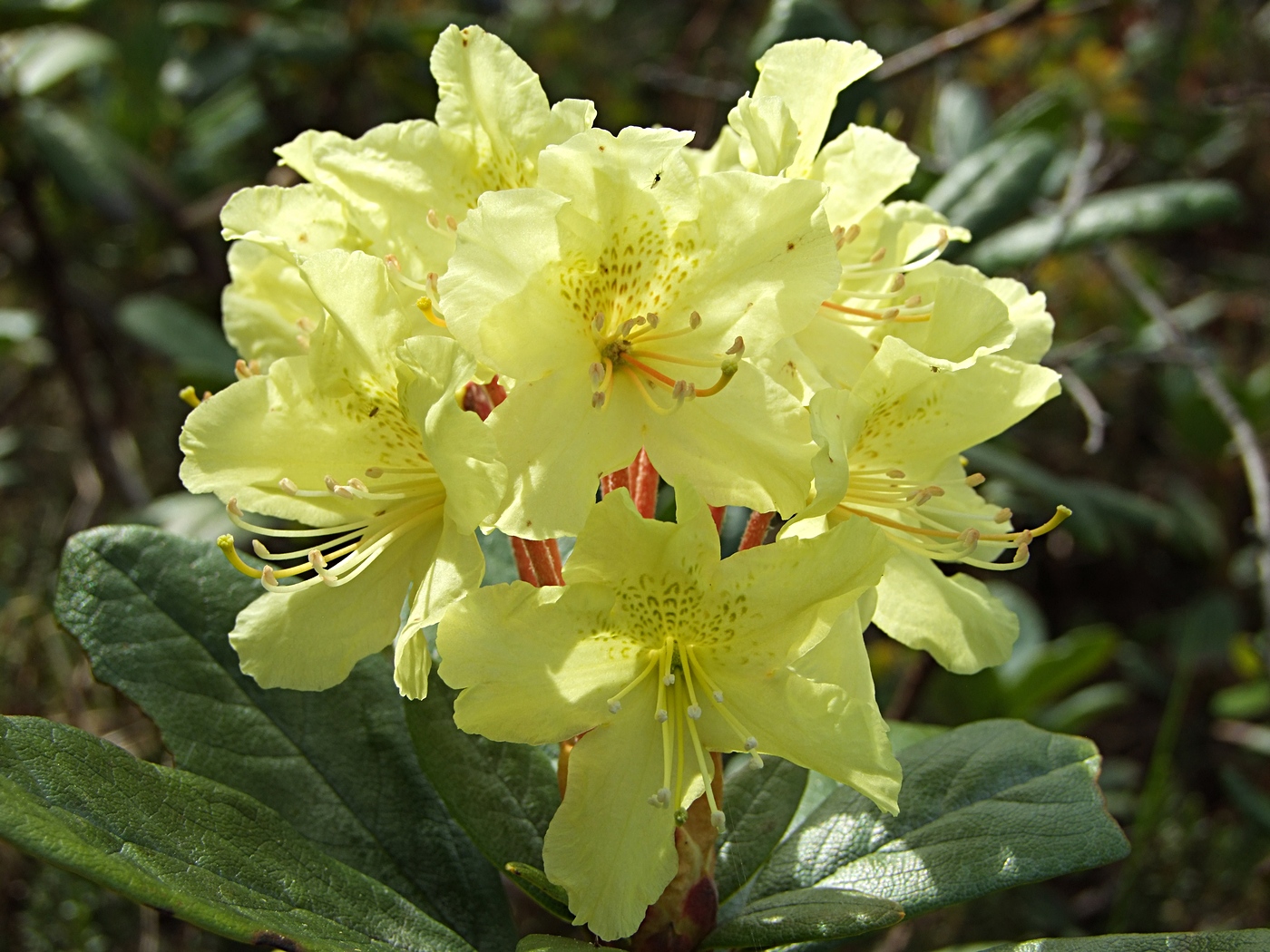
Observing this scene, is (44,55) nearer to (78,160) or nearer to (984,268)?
(78,160)

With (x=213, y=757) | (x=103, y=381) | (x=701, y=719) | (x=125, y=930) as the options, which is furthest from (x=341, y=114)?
(x=701, y=719)

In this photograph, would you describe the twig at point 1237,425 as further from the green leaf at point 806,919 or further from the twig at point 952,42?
the green leaf at point 806,919

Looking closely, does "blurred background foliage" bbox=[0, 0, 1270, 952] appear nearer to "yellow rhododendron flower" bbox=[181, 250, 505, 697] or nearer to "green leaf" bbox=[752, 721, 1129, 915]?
"green leaf" bbox=[752, 721, 1129, 915]

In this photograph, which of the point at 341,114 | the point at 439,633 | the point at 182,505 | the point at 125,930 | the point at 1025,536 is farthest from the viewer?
the point at 341,114

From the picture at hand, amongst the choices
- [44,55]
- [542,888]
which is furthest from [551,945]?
[44,55]

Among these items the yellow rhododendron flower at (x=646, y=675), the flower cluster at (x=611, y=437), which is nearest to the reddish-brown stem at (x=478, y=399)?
the flower cluster at (x=611, y=437)

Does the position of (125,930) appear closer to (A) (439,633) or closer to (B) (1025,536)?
(A) (439,633)
